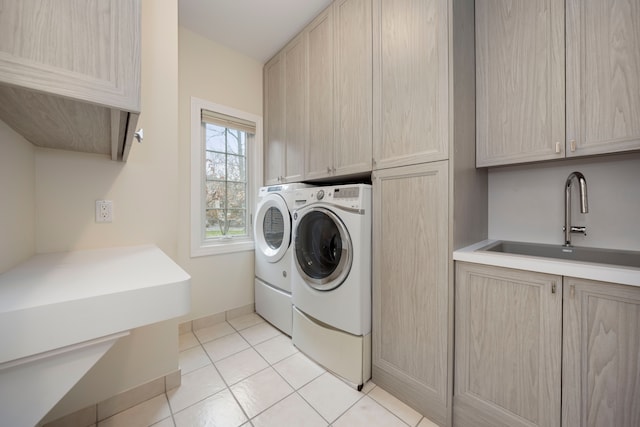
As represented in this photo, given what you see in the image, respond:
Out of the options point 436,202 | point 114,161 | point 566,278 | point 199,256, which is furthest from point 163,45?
point 566,278

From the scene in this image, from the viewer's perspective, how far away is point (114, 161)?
130cm

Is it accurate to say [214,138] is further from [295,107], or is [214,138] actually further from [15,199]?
[15,199]

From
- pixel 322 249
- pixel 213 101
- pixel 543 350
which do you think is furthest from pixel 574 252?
pixel 213 101

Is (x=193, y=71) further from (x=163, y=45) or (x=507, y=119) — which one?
A: (x=507, y=119)

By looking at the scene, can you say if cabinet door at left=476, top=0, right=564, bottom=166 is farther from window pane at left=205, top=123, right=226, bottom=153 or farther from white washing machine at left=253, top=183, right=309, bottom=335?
window pane at left=205, top=123, right=226, bottom=153

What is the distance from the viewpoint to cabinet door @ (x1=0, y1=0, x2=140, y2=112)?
498 mm

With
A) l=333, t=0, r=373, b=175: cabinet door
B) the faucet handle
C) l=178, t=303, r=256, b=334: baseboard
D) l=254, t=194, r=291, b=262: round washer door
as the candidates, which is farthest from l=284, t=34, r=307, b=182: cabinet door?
the faucet handle

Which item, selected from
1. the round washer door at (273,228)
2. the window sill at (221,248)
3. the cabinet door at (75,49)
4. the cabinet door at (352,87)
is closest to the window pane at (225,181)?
the window sill at (221,248)

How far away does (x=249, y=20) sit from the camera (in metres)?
2.01

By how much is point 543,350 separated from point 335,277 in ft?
3.36

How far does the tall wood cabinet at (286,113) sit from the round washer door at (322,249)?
0.55 metres

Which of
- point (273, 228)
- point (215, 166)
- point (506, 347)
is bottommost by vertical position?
point (506, 347)

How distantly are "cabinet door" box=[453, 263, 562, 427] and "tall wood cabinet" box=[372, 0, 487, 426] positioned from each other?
8cm

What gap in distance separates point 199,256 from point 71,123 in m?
1.60
